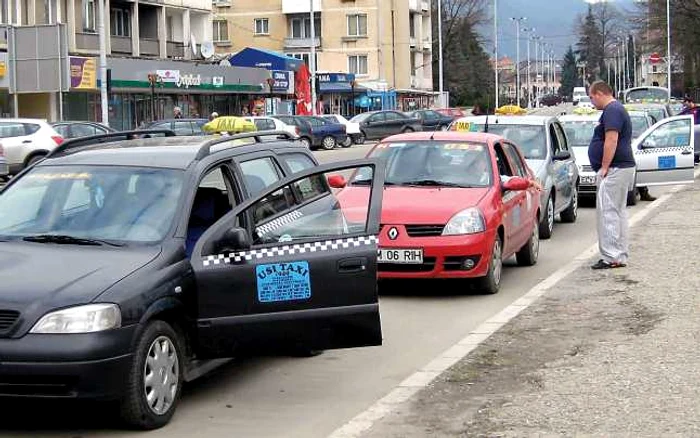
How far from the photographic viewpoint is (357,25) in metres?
84.1

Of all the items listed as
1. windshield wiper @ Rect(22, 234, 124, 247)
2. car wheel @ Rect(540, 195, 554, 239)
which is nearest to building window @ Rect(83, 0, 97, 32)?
car wheel @ Rect(540, 195, 554, 239)

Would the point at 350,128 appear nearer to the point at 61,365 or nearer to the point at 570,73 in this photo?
the point at 61,365

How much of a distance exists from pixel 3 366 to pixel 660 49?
92.6m

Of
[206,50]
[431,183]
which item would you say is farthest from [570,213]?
[206,50]

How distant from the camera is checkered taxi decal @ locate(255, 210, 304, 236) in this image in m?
6.66

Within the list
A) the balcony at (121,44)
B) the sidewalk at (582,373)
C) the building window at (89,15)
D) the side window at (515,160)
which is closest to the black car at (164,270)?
the sidewalk at (582,373)

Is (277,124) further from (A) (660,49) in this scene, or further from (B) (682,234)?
(A) (660,49)

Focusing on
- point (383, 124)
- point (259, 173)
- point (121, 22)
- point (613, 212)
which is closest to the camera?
point (259, 173)

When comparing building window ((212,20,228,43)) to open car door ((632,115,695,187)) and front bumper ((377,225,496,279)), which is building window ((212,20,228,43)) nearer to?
open car door ((632,115,695,187))

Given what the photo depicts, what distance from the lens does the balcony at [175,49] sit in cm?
5909

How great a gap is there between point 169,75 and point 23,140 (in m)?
21.9

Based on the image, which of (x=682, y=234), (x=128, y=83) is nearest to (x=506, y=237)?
(x=682, y=234)

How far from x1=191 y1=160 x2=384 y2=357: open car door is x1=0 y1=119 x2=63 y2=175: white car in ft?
73.4

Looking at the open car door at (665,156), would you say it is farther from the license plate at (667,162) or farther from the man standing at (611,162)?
the man standing at (611,162)
